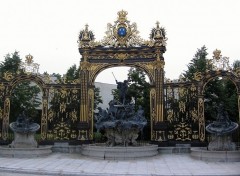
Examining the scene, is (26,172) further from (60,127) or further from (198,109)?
(198,109)

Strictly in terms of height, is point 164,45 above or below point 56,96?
above

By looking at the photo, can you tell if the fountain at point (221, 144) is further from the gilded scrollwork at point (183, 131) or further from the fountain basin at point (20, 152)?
the fountain basin at point (20, 152)

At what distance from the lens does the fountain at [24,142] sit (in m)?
11.1

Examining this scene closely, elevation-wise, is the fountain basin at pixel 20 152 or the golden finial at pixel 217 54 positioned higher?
the golden finial at pixel 217 54

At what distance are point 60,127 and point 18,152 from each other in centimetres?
327

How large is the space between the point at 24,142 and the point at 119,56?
6.06 metres

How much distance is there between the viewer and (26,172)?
305 inches

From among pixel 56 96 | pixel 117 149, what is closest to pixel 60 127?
pixel 56 96

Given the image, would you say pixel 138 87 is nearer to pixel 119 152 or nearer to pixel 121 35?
pixel 121 35

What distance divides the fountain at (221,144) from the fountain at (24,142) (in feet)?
19.8

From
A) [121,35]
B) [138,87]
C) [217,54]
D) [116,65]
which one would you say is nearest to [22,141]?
[116,65]

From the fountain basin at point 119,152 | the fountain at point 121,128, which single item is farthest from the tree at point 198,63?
the fountain basin at point 119,152

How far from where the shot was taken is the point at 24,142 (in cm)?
1182

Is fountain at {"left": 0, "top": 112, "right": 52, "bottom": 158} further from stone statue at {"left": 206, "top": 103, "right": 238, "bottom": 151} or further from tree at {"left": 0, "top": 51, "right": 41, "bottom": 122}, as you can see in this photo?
tree at {"left": 0, "top": 51, "right": 41, "bottom": 122}
